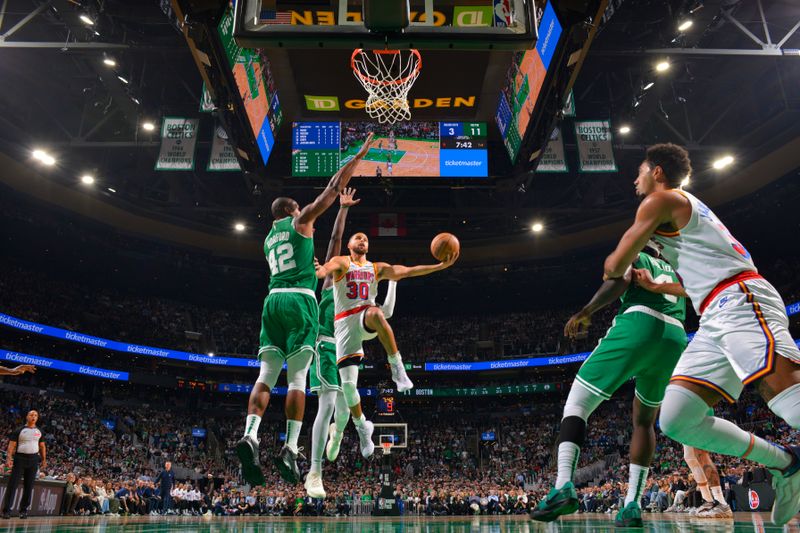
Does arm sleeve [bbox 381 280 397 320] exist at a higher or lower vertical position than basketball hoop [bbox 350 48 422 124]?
lower

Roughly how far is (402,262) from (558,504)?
26.9 m

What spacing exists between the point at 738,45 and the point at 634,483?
16708 mm

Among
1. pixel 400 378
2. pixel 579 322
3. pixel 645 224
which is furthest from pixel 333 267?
pixel 645 224

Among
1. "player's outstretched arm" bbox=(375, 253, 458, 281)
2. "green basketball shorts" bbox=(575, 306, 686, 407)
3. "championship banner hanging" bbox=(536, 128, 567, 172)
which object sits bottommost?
"green basketball shorts" bbox=(575, 306, 686, 407)

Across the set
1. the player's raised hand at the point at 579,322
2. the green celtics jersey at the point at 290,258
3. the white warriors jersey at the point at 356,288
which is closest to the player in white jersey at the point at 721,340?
the player's raised hand at the point at 579,322

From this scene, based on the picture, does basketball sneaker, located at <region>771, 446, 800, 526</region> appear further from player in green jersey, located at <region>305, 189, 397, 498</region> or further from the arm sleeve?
the arm sleeve

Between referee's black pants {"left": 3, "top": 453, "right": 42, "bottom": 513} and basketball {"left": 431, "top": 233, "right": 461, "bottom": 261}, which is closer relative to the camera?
basketball {"left": 431, "top": 233, "right": 461, "bottom": 261}

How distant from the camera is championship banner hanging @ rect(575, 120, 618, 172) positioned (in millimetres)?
15852

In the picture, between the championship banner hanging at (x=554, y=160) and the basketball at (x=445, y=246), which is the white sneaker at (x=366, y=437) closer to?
the basketball at (x=445, y=246)

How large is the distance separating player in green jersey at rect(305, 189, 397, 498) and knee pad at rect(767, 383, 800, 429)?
4470 mm

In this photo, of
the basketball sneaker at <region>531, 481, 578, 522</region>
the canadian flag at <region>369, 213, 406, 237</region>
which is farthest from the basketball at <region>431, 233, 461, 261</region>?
the canadian flag at <region>369, 213, 406, 237</region>

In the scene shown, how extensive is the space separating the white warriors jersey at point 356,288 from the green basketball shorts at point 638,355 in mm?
3342

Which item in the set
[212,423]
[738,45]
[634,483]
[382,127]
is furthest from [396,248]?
[634,483]

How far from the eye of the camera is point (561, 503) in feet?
11.9
